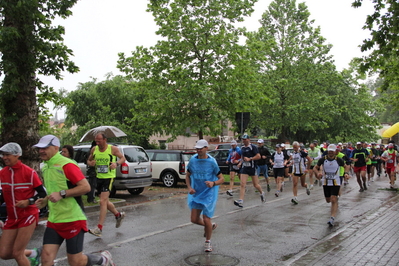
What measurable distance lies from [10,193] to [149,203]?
819 cm

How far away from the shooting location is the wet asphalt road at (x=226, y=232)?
6.65 meters

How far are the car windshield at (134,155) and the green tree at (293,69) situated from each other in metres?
17.8

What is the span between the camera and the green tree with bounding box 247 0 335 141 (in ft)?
102

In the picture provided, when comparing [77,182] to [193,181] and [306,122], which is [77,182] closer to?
[193,181]

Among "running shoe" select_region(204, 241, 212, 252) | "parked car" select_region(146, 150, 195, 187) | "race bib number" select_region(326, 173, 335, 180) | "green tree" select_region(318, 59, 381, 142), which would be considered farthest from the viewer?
"green tree" select_region(318, 59, 381, 142)

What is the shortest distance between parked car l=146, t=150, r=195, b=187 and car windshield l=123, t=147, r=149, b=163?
9.81ft

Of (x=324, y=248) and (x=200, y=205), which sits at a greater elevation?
(x=200, y=205)

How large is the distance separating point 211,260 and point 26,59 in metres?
7.02

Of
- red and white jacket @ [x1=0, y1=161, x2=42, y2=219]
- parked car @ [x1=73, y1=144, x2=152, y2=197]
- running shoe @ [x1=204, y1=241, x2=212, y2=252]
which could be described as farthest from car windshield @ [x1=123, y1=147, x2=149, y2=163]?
red and white jacket @ [x1=0, y1=161, x2=42, y2=219]

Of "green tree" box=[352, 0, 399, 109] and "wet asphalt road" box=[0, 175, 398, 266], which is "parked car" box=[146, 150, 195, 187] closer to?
"wet asphalt road" box=[0, 175, 398, 266]

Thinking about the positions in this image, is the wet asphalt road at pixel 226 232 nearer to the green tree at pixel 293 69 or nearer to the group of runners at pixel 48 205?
the group of runners at pixel 48 205

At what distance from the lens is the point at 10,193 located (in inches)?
195

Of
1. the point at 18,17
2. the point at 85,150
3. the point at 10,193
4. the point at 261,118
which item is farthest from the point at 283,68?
the point at 10,193

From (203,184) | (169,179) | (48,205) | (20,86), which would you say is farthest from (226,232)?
(169,179)
